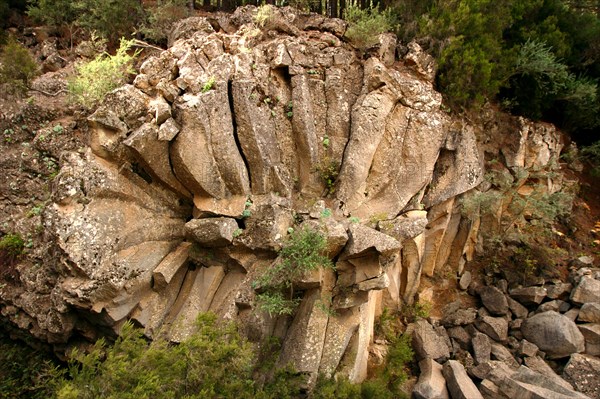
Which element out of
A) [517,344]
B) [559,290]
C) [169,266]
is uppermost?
[169,266]

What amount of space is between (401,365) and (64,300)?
25.9 ft

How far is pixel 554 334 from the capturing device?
10.7 metres

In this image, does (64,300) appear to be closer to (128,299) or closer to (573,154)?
(128,299)

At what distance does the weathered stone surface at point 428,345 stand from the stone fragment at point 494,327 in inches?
57.6

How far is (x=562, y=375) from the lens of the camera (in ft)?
33.2

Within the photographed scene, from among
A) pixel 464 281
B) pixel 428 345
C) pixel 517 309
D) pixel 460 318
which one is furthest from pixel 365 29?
pixel 517 309

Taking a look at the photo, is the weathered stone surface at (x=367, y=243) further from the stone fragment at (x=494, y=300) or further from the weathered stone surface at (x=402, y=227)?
the stone fragment at (x=494, y=300)

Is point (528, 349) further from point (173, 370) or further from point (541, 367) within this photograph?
point (173, 370)

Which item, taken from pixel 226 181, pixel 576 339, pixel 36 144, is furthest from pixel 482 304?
pixel 36 144

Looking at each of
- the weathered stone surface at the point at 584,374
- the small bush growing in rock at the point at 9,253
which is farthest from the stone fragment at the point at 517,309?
the small bush growing in rock at the point at 9,253

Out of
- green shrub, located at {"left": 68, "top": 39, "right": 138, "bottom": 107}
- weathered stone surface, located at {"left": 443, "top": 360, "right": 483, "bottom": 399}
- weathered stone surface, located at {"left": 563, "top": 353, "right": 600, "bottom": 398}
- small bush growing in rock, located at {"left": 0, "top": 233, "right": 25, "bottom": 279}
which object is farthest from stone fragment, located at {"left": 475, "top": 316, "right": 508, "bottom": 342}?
small bush growing in rock, located at {"left": 0, "top": 233, "right": 25, "bottom": 279}

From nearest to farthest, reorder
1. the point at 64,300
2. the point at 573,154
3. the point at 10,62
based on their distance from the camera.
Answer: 1. the point at 64,300
2. the point at 10,62
3. the point at 573,154

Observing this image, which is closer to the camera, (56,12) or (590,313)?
(590,313)

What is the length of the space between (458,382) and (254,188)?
686 cm
